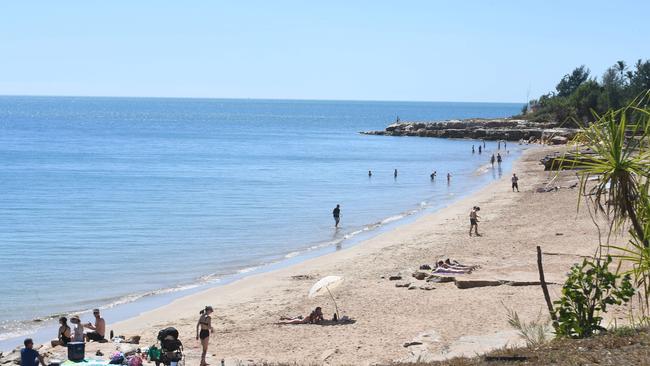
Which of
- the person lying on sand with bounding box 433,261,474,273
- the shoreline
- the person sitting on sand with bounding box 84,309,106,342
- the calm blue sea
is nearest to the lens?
the person sitting on sand with bounding box 84,309,106,342

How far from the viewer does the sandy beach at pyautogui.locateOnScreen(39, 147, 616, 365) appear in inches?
624

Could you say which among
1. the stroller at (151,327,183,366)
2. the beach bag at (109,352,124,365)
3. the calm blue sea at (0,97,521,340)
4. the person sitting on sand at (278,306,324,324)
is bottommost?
the calm blue sea at (0,97,521,340)

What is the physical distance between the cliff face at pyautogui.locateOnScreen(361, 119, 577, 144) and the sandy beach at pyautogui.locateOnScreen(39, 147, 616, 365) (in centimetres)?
6497

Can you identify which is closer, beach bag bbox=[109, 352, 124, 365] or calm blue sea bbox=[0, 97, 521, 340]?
beach bag bbox=[109, 352, 124, 365]

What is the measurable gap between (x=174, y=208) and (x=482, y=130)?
75.0 m

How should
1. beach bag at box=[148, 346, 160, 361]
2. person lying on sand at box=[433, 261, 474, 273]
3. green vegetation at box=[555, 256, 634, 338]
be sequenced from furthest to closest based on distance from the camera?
person lying on sand at box=[433, 261, 474, 273]
beach bag at box=[148, 346, 160, 361]
green vegetation at box=[555, 256, 634, 338]

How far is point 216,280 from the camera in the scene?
2652 cm

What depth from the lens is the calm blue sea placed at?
26.7m

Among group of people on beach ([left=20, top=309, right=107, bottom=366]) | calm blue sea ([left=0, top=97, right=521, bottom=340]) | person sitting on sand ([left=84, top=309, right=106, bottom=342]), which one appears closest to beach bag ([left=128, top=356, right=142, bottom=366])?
group of people on beach ([left=20, top=309, right=107, bottom=366])

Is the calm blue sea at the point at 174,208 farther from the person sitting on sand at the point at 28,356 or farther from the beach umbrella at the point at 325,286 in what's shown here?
the person sitting on sand at the point at 28,356

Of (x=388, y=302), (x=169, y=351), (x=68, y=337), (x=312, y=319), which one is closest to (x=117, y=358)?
(x=169, y=351)

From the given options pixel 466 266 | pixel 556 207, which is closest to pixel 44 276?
pixel 466 266

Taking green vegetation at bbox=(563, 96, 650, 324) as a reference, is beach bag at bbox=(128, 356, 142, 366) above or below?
below

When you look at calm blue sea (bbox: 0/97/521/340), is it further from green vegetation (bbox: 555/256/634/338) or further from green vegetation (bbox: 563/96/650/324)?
green vegetation (bbox: 563/96/650/324)
